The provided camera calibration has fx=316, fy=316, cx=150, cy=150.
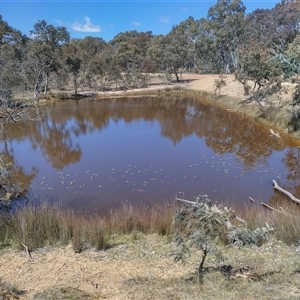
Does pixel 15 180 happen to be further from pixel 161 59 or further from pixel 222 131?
pixel 161 59

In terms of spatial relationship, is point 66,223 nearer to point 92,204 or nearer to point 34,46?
point 92,204

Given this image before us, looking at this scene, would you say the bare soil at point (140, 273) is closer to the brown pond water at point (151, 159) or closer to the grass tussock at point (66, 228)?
the grass tussock at point (66, 228)

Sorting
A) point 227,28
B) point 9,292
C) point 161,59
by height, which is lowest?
point 9,292

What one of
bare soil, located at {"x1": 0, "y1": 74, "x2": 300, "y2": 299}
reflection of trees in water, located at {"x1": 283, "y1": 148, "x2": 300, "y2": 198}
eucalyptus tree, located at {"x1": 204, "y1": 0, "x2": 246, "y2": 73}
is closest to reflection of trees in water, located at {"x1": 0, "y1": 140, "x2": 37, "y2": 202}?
bare soil, located at {"x1": 0, "y1": 74, "x2": 300, "y2": 299}

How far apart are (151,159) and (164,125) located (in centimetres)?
691

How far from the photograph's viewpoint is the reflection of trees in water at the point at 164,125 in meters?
13.2

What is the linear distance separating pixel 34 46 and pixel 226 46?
27.7m

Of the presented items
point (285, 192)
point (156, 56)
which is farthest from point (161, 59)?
point (285, 192)

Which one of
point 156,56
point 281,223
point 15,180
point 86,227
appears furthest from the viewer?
point 156,56

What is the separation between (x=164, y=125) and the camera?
18.9 m

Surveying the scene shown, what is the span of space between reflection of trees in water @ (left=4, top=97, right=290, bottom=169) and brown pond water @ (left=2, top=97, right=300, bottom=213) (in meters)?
0.05

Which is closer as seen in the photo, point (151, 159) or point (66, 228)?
point (66, 228)

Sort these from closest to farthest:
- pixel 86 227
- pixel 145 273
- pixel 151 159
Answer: pixel 145 273 → pixel 86 227 → pixel 151 159

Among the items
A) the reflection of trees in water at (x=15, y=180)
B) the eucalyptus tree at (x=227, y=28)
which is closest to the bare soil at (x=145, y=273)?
the reflection of trees in water at (x=15, y=180)
